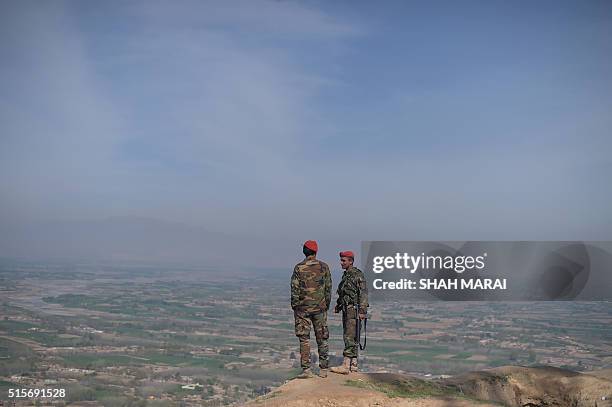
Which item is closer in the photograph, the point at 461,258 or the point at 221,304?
the point at 461,258

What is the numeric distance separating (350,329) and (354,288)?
3.18ft

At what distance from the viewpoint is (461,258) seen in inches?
1070

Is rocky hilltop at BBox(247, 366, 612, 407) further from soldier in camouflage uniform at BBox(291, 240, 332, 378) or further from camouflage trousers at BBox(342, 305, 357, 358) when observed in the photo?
soldier in camouflage uniform at BBox(291, 240, 332, 378)

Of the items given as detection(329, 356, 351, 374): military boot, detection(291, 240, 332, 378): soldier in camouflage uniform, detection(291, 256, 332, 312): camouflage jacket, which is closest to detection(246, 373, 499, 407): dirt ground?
detection(329, 356, 351, 374): military boot

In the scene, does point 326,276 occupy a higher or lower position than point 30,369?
higher

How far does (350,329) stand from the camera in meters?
16.1

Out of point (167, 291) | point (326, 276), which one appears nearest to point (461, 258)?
point (326, 276)

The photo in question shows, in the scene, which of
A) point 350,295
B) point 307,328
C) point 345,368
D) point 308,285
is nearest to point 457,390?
point 345,368

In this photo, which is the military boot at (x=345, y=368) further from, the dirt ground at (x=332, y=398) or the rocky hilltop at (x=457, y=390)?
the dirt ground at (x=332, y=398)

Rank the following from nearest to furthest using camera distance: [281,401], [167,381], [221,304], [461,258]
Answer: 1. [281,401]
2. [461,258]
3. [167,381]
4. [221,304]

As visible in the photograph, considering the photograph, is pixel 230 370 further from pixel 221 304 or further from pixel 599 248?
pixel 221 304

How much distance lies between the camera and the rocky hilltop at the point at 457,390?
569 inches

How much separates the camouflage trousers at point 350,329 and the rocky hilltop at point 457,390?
2.03ft

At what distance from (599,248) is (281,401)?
80.1 ft
